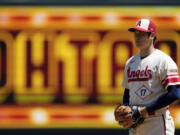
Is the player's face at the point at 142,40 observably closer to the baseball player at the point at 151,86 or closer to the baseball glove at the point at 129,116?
the baseball player at the point at 151,86

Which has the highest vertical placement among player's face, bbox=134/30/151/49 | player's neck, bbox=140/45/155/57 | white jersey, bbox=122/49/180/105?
player's face, bbox=134/30/151/49

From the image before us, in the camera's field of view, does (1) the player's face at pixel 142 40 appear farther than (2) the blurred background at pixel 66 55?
No

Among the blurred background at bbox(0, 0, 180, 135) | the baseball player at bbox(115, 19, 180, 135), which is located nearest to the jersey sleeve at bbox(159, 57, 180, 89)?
the baseball player at bbox(115, 19, 180, 135)

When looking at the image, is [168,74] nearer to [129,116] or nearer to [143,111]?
[143,111]

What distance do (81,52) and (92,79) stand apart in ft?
1.53

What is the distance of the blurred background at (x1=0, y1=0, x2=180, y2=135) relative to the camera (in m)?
6.68

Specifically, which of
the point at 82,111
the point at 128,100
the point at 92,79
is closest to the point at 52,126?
the point at 82,111

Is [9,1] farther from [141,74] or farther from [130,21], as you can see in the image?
[141,74]

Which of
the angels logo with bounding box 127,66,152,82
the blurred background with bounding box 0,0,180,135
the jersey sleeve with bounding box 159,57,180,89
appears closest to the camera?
the jersey sleeve with bounding box 159,57,180,89

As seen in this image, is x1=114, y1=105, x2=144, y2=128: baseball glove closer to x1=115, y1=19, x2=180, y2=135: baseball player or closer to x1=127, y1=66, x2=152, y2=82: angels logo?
x1=115, y1=19, x2=180, y2=135: baseball player

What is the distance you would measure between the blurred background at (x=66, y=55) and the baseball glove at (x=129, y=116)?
3.17 metres

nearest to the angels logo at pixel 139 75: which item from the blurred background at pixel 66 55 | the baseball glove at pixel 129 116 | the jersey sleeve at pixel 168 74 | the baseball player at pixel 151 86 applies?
the baseball player at pixel 151 86

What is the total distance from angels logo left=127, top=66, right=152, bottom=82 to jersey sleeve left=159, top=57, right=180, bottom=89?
0.36 feet

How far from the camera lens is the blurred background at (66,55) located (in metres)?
6.68
